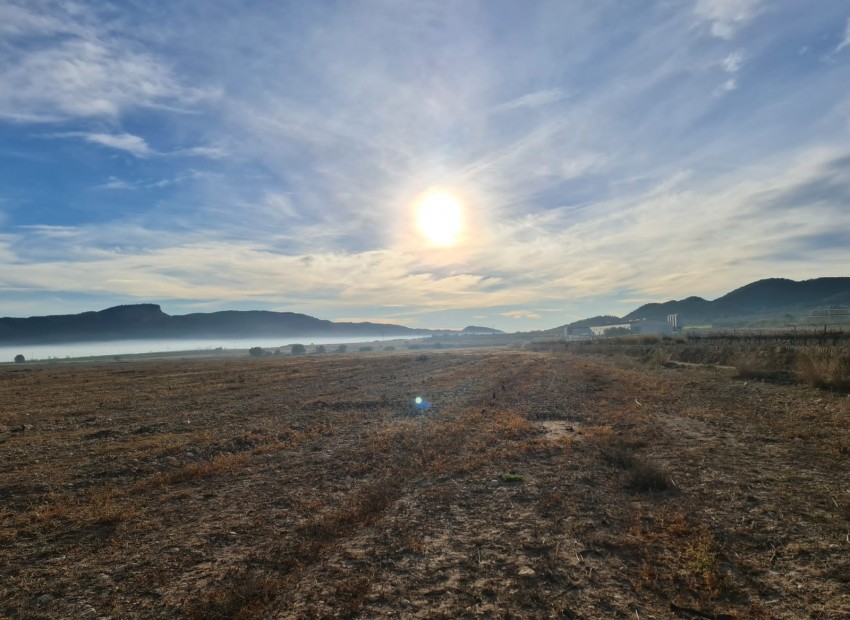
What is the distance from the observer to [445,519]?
8805 mm

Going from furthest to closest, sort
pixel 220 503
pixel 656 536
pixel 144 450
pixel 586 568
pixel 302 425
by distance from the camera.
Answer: pixel 302 425 < pixel 144 450 < pixel 220 503 < pixel 656 536 < pixel 586 568

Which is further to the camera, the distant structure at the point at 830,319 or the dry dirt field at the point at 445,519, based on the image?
the distant structure at the point at 830,319

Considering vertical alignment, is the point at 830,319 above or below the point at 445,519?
above

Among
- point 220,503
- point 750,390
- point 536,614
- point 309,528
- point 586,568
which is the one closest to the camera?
point 536,614

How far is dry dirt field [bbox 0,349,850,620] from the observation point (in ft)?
19.6

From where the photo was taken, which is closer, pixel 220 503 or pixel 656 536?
pixel 656 536

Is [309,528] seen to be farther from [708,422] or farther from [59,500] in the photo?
[708,422]

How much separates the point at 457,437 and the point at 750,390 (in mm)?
17877

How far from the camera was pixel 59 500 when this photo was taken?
10.5m

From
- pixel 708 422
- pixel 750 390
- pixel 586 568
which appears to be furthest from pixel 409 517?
pixel 750 390

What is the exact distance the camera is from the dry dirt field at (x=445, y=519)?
236 inches

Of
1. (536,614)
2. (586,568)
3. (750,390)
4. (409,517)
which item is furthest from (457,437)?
(750,390)

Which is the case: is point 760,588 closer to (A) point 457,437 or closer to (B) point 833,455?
(B) point 833,455

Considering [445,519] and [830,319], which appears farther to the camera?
[830,319]
